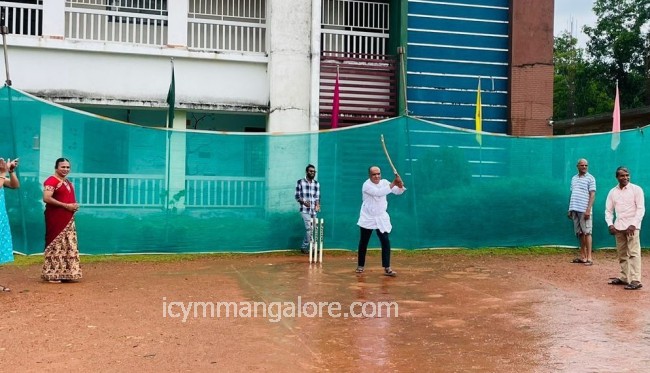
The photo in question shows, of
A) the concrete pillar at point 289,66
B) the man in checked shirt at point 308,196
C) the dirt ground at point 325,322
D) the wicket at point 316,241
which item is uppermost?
the concrete pillar at point 289,66

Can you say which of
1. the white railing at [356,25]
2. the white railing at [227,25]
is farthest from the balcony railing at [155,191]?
the white railing at [356,25]

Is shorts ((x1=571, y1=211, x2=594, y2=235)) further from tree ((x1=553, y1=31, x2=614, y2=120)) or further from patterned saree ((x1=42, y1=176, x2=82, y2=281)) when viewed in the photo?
tree ((x1=553, y1=31, x2=614, y2=120))

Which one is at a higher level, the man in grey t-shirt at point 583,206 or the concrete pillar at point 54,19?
the concrete pillar at point 54,19

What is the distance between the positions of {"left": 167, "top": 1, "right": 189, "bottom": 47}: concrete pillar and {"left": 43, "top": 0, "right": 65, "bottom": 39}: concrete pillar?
213 centimetres

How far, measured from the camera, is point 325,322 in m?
6.30

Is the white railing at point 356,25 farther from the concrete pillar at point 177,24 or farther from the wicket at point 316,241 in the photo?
the wicket at point 316,241

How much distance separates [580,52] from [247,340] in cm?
3859

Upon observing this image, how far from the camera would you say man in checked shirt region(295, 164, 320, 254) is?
1073cm

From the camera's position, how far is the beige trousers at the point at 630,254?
27.5ft

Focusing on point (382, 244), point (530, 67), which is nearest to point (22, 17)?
point (382, 244)

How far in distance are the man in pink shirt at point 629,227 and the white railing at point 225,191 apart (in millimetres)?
5127

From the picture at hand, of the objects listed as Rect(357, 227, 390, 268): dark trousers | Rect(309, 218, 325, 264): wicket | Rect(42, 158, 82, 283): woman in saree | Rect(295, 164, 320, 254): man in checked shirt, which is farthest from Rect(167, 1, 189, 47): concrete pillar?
Rect(357, 227, 390, 268): dark trousers

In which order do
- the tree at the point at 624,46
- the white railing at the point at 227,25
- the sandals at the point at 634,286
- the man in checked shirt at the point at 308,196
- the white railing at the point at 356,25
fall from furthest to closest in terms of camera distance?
1. the tree at the point at 624,46
2. the white railing at the point at 356,25
3. the white railing at the point at 227,25
4. the man in checked shirt at the point at 308,196
5. the sandals at the point at 634,286

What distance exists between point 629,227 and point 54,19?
11475 mm
